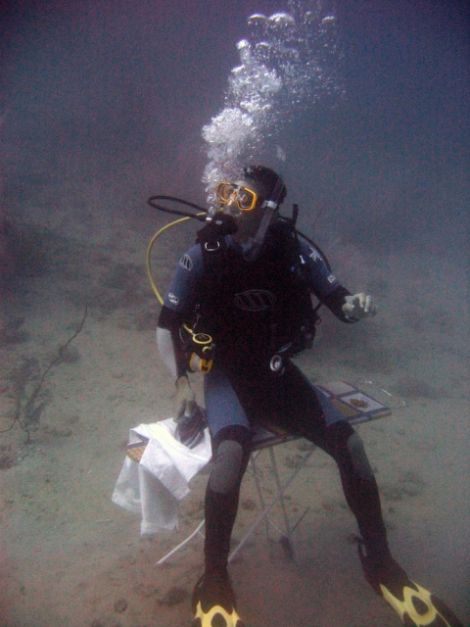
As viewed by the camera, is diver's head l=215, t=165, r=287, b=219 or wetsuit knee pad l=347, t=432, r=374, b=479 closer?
wetsuit knee pad l=347, t=432, r=374, b=479

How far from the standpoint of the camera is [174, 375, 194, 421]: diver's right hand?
2633 millimetres

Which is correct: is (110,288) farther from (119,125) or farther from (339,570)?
(119,125)

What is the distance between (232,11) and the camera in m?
32.0

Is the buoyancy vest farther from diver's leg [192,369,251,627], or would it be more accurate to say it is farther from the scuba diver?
diver's leg [192,369,251,627]

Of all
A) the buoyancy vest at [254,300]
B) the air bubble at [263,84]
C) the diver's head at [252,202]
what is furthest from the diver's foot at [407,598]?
the air bubble at [263,84]

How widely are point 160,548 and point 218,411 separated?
4.75ft

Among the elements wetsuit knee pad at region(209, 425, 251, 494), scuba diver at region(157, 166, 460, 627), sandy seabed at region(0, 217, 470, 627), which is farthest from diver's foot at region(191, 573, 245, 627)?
sandy seabed at region(0, 217, 470, 627)

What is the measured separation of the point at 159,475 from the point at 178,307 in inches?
43.0

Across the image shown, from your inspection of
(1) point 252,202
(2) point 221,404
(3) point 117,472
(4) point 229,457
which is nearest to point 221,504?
(4) point 229,457

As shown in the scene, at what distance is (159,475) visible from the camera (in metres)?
2.41

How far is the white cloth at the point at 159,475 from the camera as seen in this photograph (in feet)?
7.92

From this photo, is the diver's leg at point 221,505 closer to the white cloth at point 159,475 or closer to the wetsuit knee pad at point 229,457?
the wetsuit knee pad at point 229,457

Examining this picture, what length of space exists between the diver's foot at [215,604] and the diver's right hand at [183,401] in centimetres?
92

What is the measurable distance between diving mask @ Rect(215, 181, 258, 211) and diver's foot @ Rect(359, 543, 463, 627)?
2273 mm
